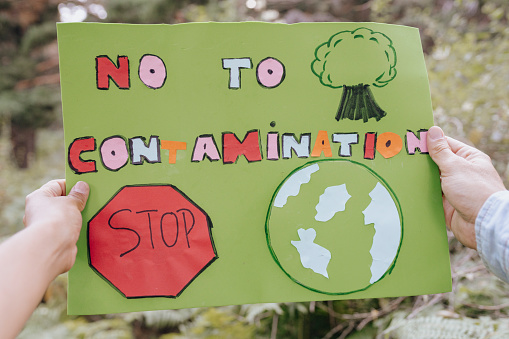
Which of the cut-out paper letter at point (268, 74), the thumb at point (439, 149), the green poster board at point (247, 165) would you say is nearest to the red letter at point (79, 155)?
the green poster board at point (247, 165)

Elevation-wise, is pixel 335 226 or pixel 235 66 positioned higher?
pixel 235 66

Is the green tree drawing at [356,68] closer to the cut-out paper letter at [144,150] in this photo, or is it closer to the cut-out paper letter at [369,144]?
the cut-out paper letter at [369,144]

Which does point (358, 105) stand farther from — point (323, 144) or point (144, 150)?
point (144, 150)

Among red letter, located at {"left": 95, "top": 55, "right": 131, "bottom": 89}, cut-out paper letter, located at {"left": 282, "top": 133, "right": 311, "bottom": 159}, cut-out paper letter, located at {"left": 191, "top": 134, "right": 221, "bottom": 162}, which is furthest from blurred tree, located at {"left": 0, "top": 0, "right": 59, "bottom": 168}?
cut-out paper letter, located at {"left": 282, "top": 133, "right": 311, "bottom": 159}

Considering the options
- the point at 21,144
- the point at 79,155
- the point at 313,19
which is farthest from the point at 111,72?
the point at 21,144

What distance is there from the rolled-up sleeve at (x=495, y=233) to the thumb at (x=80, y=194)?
30.1 inches

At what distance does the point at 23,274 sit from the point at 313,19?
2.07 meters

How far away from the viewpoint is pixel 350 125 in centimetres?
78

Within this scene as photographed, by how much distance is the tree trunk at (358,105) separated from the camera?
0.78 meters

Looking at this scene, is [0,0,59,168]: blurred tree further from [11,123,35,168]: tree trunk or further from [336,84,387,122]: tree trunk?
[336,84,387,122]: tree trunk

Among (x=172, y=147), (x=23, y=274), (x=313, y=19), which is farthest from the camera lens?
(x=313, y=19)

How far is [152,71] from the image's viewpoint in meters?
0.75

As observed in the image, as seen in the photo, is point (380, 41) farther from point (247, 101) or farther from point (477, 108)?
point (477, 108)

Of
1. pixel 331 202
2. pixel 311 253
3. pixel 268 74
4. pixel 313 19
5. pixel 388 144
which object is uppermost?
pixel 313 19
